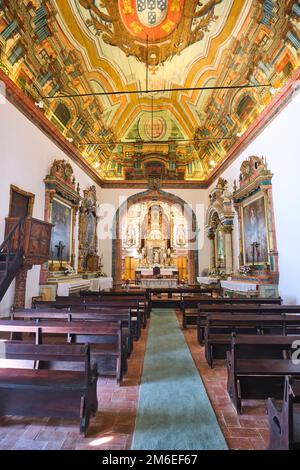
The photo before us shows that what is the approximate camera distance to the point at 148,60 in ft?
32.0

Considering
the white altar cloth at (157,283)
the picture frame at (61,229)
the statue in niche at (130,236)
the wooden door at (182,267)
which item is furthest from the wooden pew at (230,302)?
the statue in niche at (130,236)

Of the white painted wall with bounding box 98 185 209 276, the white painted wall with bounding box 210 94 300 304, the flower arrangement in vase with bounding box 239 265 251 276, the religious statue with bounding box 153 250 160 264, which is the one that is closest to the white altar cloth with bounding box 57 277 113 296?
the white painted wall with bounding box 98 185 209 276

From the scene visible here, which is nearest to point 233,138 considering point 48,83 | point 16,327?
point 48,83

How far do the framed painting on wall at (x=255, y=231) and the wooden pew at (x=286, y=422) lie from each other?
6.72m

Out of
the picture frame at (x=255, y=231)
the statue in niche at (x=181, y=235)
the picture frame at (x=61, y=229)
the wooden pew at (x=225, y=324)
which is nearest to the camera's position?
the wooden pew at (x=225, y=324)

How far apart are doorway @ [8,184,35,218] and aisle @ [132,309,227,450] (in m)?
5.01

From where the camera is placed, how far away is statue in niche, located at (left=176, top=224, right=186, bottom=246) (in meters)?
20.1

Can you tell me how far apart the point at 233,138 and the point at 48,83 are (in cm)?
706

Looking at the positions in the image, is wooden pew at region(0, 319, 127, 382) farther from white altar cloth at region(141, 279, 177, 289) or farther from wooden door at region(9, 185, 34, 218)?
white altar cloth at region(141, 279, 177, 289)

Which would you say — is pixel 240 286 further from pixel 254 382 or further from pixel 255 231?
pixel 254 382

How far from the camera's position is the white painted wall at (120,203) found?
47.6ft

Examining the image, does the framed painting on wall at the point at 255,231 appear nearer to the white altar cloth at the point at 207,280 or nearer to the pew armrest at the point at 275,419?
the white altar cloth at the point at 207,280

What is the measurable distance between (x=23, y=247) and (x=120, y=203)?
9.48 meters

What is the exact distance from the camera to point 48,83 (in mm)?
8203
